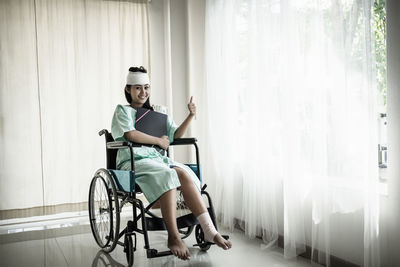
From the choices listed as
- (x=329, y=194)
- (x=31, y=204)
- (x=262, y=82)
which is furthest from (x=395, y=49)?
(x=31, y=204)

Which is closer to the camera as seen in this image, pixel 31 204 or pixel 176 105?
pixel 31 204

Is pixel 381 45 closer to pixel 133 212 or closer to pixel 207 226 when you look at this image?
pixel 207 226

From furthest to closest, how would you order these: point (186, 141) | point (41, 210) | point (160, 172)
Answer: point (41, 210), point (186, 141), point (160, 172)

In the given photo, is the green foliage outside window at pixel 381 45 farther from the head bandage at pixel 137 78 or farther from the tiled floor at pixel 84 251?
the head bandage at pixel 137 78

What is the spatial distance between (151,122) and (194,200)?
25.1 inches

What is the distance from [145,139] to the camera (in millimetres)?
2594

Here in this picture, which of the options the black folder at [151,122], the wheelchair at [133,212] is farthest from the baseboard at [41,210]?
the black folder at [151,122]

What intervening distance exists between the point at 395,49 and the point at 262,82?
3.24 ft

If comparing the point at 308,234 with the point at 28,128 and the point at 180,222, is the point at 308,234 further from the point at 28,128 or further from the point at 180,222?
the point at 28,128

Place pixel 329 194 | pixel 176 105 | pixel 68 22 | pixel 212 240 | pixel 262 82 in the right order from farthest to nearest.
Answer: pixel 176 105
pixel 68 22
pixel 262 82
pixel 212 240
pixel 329 194

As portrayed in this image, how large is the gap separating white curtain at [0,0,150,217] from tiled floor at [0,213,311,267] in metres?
A: 0.34

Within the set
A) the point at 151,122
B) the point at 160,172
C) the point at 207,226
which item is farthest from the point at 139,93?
the point at 207,226

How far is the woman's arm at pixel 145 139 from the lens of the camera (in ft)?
8.38

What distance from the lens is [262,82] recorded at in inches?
107
